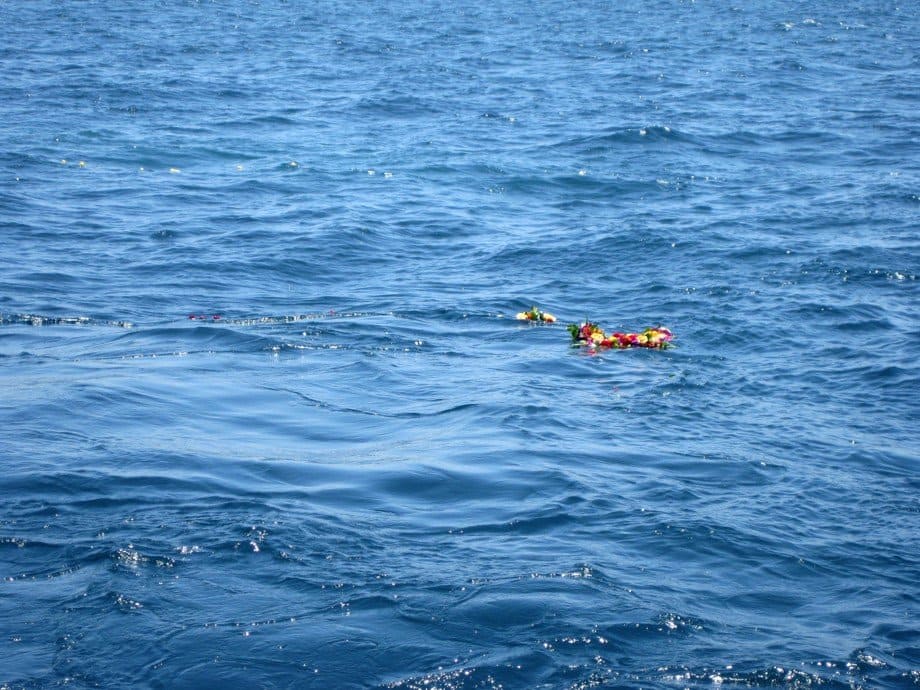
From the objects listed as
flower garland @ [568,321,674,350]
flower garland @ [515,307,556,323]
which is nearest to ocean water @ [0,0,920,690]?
flower garland @ [515,307,556,323]

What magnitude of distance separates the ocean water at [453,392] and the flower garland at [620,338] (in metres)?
0.36

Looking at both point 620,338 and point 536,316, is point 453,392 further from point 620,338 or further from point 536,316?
point 536,316

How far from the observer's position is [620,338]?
589 inches

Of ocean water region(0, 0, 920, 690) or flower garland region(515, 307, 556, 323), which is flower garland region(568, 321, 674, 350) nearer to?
ocean water region(0, 0, 920, 690)

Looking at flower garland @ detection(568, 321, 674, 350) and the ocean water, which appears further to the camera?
flower garland @ detection(568, 321, 674, 350)

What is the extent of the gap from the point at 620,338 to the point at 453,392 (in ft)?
9.10

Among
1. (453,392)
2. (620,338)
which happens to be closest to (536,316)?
(620,338)

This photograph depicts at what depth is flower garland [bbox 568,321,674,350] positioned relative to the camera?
14.8 metres

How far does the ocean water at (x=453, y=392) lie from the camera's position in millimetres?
8062

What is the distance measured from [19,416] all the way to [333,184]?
555 inches

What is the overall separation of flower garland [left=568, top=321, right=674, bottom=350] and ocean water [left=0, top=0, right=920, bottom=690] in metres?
0.36

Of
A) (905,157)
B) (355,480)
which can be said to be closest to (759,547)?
(355,480)

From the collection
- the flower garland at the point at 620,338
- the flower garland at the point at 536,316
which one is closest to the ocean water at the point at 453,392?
the flower garland at the point at 536,316

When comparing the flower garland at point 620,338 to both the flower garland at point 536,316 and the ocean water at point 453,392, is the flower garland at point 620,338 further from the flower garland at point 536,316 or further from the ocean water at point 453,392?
the flower garland at point 536,316
